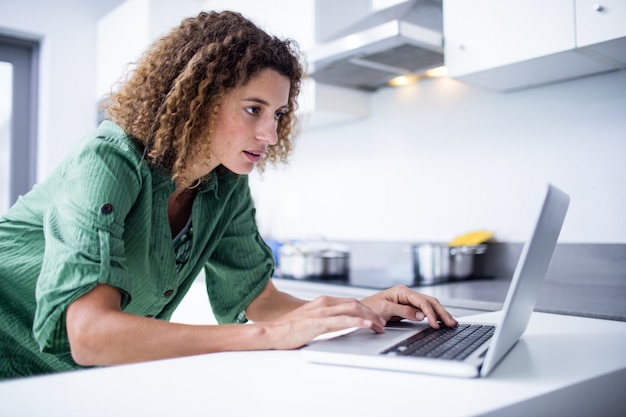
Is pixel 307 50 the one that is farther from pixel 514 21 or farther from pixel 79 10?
pixel 79 10

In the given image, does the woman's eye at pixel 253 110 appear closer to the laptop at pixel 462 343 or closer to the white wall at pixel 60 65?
the laptop at pixel 462 343

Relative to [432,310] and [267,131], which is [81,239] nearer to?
[267,131]

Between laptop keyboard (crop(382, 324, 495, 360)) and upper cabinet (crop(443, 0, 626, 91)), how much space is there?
0.91 m

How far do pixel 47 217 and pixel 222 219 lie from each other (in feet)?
1.40

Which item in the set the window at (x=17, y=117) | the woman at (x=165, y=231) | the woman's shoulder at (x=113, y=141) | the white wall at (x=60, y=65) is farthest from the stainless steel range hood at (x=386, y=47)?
the window at (x=17, y=117)

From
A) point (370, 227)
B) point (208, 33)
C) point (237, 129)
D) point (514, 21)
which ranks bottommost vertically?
point (370, 227)

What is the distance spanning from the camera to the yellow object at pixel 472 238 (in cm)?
194

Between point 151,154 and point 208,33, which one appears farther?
point 208,33

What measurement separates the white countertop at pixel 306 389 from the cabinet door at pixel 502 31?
99cm

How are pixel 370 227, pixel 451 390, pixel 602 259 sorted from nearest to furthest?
pixel 451 390
pixel 602 259
pixel 370 227

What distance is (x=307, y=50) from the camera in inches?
80.0

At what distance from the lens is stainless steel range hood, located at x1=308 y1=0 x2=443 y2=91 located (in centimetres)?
173

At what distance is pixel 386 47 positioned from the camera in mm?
1812

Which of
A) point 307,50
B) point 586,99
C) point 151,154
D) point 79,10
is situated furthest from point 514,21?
point 79,10
